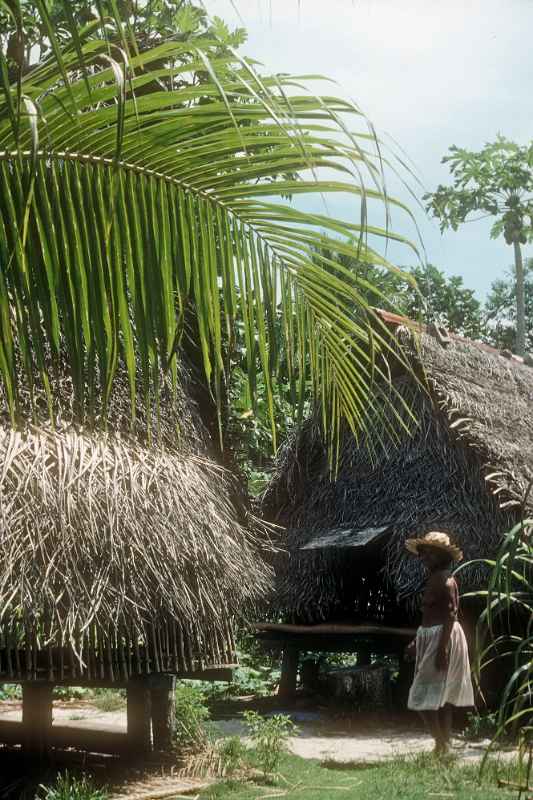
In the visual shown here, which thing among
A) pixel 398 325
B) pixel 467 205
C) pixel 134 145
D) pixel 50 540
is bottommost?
pixel 50 540

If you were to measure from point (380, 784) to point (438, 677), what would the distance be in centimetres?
135

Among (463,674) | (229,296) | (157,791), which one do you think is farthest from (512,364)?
(229,296)

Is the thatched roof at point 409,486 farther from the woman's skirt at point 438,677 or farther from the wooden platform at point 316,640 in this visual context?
the woman's skirt at point 438,677

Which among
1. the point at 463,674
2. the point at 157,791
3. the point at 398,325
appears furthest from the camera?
the point at 398,325

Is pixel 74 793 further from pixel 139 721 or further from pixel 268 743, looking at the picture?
pixel 139 721

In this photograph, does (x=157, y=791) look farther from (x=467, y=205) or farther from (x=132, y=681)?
(x=467, y=205)

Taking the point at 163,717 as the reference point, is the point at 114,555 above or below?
above

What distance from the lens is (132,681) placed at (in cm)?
643

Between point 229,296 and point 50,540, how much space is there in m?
3.38

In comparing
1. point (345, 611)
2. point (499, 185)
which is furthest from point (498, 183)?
point (345, 611)

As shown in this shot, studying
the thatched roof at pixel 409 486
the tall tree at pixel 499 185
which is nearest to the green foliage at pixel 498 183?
the tall tree at pixel 499 185

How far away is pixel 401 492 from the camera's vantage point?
10.0 m

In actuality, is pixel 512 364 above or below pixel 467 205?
below

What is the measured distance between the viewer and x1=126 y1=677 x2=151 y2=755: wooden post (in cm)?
670
